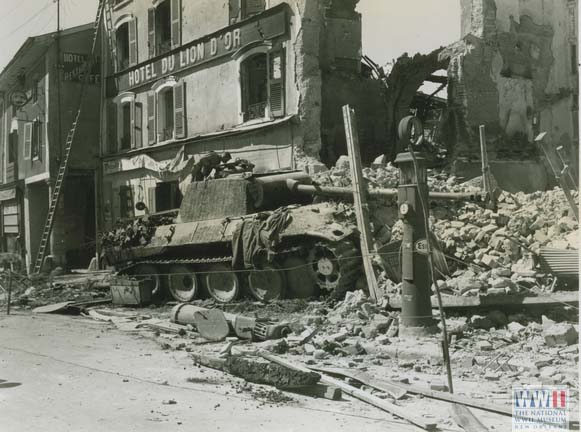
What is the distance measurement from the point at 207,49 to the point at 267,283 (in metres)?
8.69

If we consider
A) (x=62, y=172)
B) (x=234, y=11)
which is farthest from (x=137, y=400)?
(x=62, y=172)

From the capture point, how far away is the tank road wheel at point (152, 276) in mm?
13812

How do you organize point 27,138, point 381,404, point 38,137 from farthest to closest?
point 27,138
point 38,137
point 381,404

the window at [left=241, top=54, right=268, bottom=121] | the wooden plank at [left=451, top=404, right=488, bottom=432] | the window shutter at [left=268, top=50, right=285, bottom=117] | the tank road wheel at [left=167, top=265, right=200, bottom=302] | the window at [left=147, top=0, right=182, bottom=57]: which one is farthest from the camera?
the window at [left=147, top=0, right=182, bottom=57]

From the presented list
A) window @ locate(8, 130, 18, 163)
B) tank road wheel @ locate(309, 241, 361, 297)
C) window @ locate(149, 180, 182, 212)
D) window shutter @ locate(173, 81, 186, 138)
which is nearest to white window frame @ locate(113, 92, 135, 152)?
window @ locate(149, 180, 182, 212)

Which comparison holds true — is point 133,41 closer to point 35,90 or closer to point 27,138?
point 35,90

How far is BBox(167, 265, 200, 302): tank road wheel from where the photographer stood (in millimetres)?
13102

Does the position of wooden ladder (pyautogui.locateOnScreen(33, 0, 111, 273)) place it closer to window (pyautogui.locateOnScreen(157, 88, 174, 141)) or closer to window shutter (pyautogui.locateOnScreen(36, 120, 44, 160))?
window shutter (pyautogui.locateOnScreen(36, 120, 44, 160))

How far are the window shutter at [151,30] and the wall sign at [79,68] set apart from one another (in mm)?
3467

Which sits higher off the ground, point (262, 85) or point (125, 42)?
point (125, 42)

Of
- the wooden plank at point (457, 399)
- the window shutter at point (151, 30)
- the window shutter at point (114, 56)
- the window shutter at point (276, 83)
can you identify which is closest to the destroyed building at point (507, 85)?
the window shutter at point (276, 83)

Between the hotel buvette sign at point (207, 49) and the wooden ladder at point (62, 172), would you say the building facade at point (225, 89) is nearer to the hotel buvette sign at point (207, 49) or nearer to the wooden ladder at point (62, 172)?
the hotel buvette sign at point (207, 49)

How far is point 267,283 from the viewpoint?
1188 centimetres

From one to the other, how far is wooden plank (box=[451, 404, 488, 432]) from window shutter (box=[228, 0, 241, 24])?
46.0 ft
